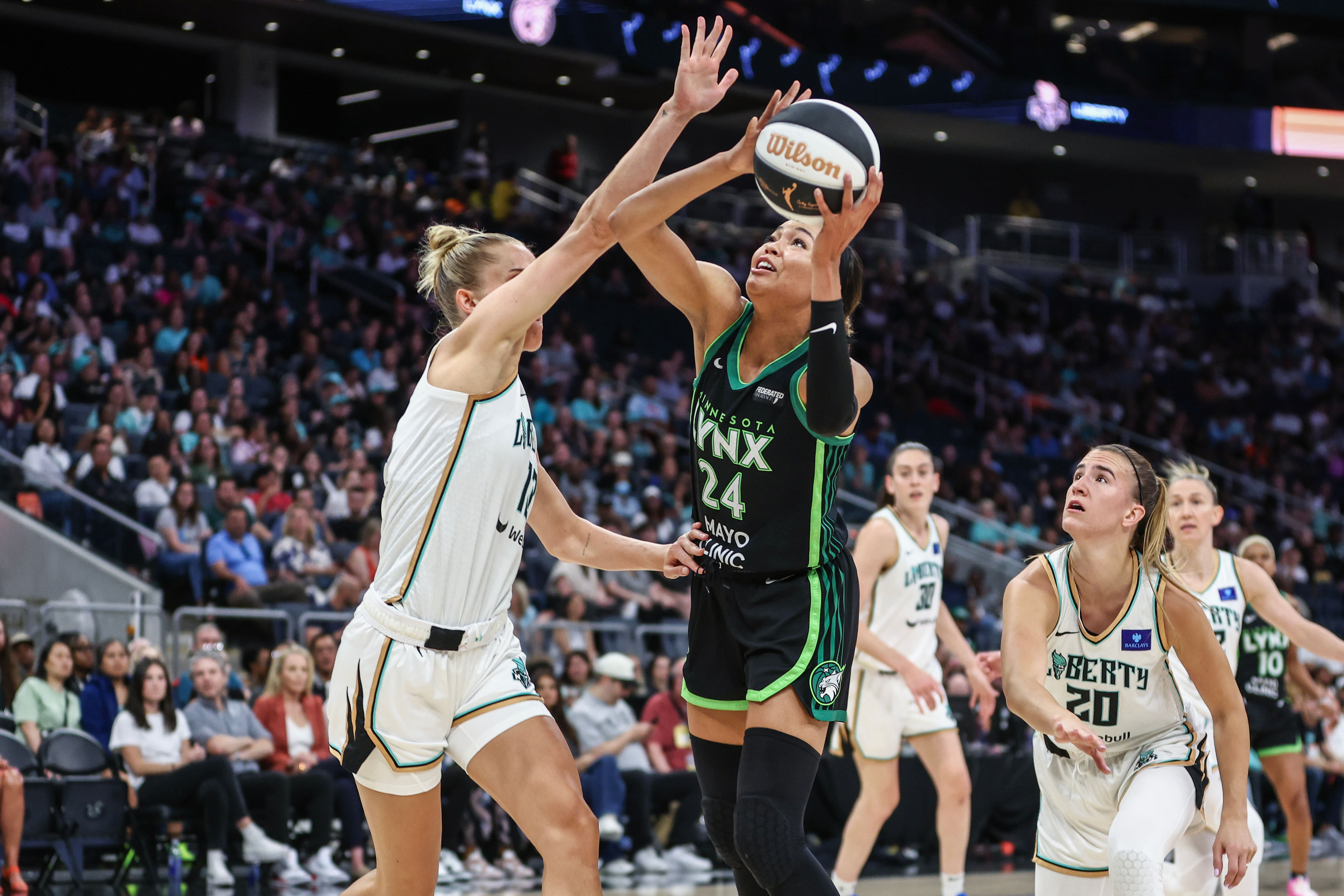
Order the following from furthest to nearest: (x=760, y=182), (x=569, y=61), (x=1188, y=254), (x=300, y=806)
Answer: (x=1188, y=254) → (x=569, y=61) → (x=300, y=806) → (x=760, y=182)

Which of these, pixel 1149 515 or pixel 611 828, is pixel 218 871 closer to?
pixel 611 828

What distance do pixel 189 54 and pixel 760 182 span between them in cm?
2105

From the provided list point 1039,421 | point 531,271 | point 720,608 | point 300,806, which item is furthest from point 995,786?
point 1039,421

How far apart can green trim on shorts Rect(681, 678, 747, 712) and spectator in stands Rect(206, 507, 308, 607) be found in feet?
23.3

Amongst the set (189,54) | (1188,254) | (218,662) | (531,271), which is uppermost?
(189,54)

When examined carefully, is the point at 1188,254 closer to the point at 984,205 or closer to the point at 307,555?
the point at 984,205

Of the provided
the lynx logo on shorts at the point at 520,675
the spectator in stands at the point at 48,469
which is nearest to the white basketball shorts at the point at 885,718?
the lynx logo on shorts at the point at 520,675

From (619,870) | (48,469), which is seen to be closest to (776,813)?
(619,870)

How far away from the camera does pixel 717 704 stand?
13.5ft

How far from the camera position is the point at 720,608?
13.6 ft

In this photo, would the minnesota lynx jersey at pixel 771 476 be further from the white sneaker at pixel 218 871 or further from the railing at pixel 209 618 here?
the railing at pixel 209 618

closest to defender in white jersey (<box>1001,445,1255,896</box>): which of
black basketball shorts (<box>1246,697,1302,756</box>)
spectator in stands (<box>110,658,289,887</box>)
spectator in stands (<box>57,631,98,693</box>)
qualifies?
black basketball shorts (<box>1246,697,1302,756</box>)

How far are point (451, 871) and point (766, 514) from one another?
5.86 m

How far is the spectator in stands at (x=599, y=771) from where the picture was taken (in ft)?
31.6
